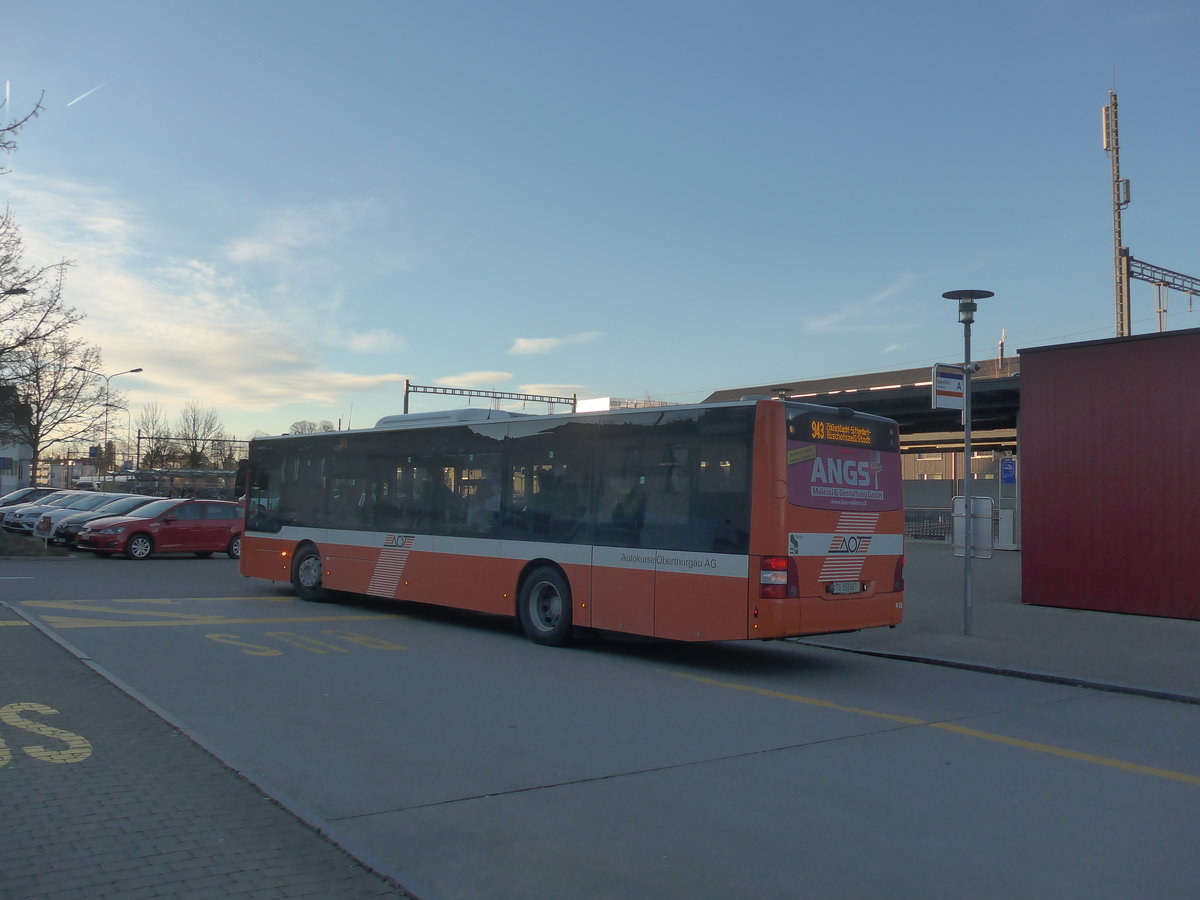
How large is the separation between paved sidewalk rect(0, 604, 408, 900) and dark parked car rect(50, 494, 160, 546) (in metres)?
20.9

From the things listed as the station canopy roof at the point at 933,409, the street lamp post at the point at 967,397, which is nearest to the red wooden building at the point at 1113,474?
the station canopy roof at the point at 933,409

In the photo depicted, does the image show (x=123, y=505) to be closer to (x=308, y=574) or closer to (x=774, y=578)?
(x=308, y=574)

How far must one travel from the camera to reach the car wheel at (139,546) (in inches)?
981

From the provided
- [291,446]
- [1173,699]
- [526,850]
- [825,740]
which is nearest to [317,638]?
[291,446]

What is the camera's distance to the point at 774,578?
1011cm

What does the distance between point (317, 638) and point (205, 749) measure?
580 centimetres

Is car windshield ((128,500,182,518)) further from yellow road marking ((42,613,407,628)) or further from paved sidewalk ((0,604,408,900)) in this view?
paved sidewalk ((0,604,408,900))

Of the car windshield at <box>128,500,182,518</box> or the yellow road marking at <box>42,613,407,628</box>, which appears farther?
the car windshield at <box>128,500,182,518</box>

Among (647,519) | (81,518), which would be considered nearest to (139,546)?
(81,518)

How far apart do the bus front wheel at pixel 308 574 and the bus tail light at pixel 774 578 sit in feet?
29.1

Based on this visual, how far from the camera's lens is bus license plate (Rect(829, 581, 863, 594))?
35.1ft

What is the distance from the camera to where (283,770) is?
6.27 m

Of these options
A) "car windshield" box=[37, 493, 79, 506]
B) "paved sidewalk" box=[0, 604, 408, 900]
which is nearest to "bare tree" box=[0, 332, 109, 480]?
"car windshield" box=[37, 493, 79, 506]

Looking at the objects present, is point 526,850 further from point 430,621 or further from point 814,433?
point 430,621
